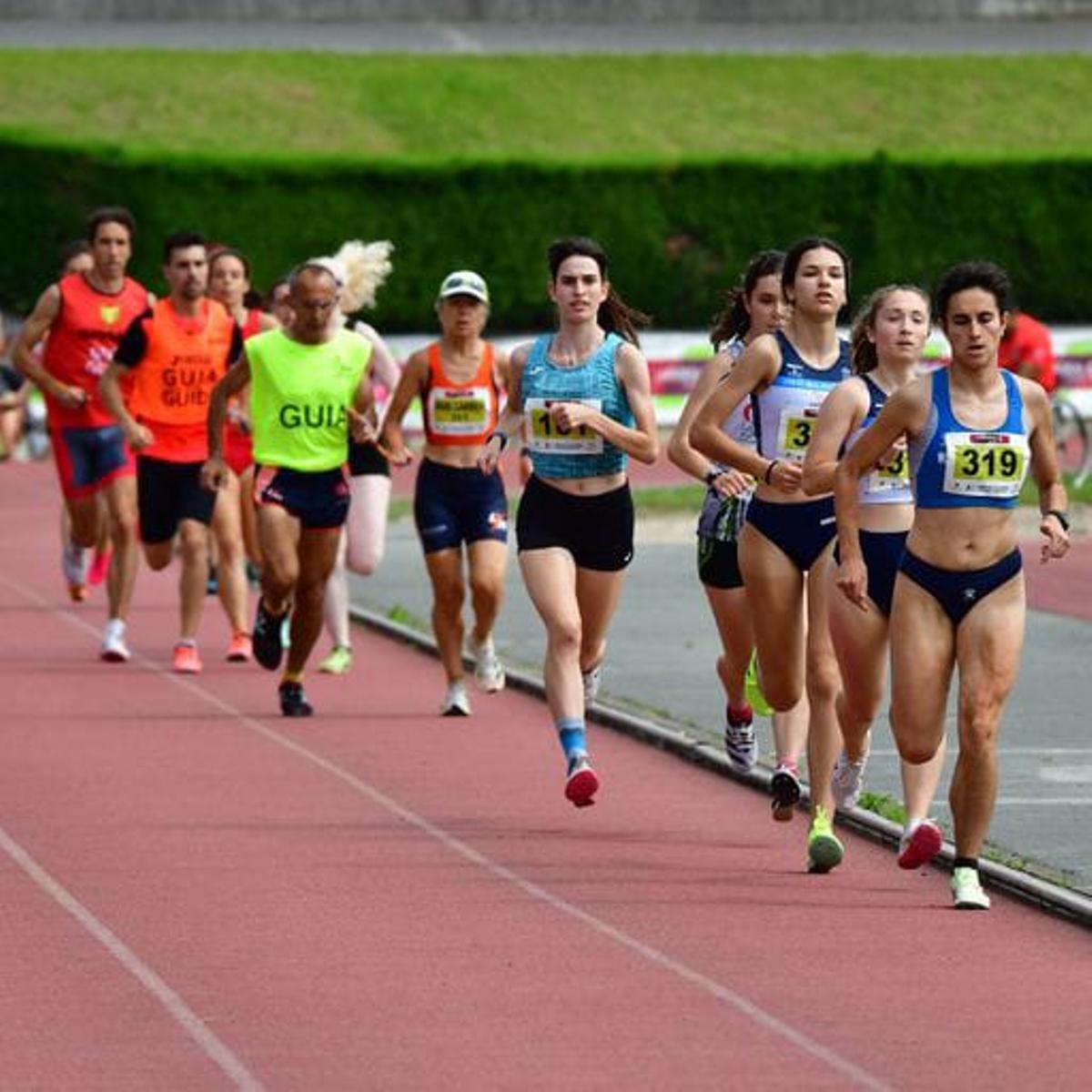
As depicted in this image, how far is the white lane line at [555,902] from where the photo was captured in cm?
882

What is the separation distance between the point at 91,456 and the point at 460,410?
3.79 metres

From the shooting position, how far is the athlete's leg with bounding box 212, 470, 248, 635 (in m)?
18.7

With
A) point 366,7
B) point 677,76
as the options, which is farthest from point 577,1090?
point 366,7

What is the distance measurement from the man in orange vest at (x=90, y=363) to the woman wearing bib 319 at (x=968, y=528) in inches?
335

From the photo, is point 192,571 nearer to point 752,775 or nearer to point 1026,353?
point 752,775

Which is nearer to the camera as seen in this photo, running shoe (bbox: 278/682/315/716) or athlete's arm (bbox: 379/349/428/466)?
athlete's arm (bbox: 379/349/428/466)

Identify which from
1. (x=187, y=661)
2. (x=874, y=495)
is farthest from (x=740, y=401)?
(x=187, y=661)

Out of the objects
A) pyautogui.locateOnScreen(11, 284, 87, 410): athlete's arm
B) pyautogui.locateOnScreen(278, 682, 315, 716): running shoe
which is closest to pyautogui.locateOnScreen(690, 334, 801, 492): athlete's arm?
pyautogui.locateOnScreen(278, 682, 315, 716): running shoe

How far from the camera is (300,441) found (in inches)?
645

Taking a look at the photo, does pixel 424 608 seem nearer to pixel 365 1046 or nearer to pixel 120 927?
pixel 120 927

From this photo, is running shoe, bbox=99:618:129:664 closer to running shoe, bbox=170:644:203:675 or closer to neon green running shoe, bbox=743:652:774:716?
running shoe, bbox=170:644:203:675

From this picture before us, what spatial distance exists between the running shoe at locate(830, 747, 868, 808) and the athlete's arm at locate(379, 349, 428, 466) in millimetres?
3847

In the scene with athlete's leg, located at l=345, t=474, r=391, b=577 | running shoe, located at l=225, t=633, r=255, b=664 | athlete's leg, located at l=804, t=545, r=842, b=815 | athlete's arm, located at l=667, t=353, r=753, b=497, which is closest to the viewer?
athlete's leg, located at l=804, t=545, r=842, b=815

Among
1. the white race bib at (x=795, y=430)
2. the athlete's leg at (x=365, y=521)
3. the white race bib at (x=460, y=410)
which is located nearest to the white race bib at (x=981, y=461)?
the white race bib at (x=795, y=430)
